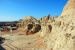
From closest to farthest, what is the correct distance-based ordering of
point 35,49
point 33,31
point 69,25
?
1. point 69,25
2. point 35,49
3. point 33,31

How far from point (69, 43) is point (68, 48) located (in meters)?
0.33

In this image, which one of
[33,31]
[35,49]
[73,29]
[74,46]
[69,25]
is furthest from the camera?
[33,31]

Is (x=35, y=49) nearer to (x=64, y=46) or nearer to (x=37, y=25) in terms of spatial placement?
(x=64, y=46)

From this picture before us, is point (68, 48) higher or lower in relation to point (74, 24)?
lower

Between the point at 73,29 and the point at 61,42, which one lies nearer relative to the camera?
the point at 73,29

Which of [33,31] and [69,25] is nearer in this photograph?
[69,25]

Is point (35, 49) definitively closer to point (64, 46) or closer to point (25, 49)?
point (25, 49)

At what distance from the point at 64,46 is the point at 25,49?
7291 millimetres

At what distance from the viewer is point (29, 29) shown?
3325 centimetres

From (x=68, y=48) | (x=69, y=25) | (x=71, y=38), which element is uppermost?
(x=69, y=25)

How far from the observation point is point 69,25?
1145 centimetres

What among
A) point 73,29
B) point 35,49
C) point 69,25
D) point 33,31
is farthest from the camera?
point 33,31

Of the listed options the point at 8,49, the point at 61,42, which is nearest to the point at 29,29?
the point at 8,49

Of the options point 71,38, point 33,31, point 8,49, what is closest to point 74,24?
point 71,38
